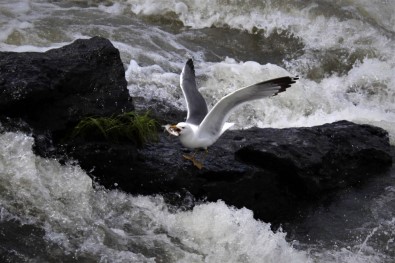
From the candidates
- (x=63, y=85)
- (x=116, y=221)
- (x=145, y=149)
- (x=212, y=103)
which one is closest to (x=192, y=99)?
(x=145, y=149)

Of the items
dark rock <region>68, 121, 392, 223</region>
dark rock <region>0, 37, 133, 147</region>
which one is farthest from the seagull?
dark rock <region>0, 37, 133, 147</region>

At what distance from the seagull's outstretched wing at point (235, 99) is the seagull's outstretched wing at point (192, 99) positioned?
18 cm

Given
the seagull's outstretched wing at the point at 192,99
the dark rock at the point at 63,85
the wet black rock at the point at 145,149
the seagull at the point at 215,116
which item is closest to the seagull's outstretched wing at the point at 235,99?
the seagull at the point at 215,116

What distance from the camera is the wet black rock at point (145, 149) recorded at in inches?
186

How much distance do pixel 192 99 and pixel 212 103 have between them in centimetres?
268

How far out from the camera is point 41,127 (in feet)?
15.5

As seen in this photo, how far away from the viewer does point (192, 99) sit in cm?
523

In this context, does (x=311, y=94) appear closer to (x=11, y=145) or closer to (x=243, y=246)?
(x=243, y=246)

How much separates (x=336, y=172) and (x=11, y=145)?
2997 mm

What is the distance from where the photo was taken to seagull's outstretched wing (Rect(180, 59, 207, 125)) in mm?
4996

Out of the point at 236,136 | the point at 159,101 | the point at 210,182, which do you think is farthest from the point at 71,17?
the point at 210,182

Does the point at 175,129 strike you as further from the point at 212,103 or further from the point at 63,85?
the point at 212,103

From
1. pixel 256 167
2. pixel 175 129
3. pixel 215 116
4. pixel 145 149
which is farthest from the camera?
pixel 256 167

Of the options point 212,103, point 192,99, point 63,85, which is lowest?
point 212,103
